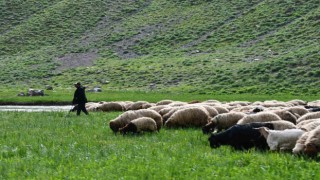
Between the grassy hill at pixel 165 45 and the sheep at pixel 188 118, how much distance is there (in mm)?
28180

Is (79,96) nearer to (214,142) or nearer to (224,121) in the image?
(224,121)

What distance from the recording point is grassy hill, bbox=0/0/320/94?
53562mm

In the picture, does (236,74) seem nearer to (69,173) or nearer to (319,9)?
→ (319,9)

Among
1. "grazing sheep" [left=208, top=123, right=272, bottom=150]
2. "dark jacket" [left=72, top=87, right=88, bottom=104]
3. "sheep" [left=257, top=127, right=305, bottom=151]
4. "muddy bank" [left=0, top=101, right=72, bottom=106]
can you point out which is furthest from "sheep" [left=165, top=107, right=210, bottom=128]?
"muddy bank" [left=0, top=101, right=72, bottom=106]

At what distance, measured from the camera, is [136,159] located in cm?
1167

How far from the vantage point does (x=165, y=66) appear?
62.7 meters

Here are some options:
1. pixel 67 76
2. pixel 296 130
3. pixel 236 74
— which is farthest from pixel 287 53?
pixel 296 130

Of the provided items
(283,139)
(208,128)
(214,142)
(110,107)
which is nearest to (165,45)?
(110,107)

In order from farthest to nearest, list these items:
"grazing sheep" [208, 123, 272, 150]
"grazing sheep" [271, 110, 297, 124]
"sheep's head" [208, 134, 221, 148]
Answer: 1. "grazing sheep" [271, 110, 297, 124]
2. "sheep's head" [208, 134, 221, 148]
3. "grazing sheep" [208, 123, 272, 150]

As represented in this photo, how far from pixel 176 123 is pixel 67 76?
46071mm

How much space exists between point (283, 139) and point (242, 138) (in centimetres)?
130

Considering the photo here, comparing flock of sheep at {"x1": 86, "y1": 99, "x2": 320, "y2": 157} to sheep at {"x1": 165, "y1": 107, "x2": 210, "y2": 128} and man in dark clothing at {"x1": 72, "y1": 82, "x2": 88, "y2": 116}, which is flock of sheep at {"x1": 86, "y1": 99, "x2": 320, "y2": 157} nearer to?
sheep at {"x1": 165, "y1": 107, "x2": 210, "y2": 128}

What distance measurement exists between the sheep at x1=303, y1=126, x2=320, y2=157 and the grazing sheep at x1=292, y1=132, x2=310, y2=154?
0.47 ft

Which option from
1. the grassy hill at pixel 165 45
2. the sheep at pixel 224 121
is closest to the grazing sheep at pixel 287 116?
the sheep at pixel 224 121
